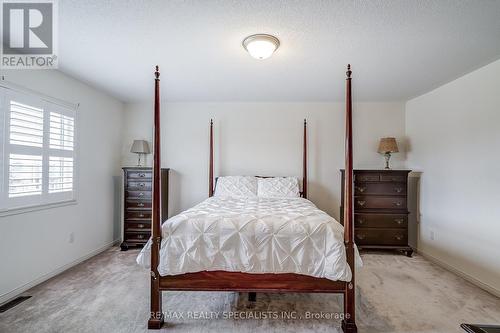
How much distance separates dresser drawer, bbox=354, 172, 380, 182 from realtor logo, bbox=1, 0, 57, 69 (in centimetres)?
366

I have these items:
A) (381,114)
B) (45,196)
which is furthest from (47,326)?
(381,114)

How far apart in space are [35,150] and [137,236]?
1.71 meters

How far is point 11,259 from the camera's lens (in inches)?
86.7

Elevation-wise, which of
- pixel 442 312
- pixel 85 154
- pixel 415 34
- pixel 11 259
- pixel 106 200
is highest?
pixel 415 34

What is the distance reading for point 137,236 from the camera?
A: 11.6ft

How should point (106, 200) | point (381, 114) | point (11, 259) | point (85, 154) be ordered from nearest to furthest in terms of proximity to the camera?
point (11, 259) → point (85, 154) → point (106, 200) → point (381, 114)

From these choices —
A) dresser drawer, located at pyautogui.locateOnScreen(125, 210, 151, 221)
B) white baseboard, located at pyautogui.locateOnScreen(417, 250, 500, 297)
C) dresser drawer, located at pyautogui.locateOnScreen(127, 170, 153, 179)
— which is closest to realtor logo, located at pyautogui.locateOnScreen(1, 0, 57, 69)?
dresser drawer, located at pyautogui.locateOnScreen(127, 170, 153, 179)

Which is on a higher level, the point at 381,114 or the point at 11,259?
the point at 381,114

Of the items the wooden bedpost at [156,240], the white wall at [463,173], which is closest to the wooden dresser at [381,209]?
the white wall at [463,173]

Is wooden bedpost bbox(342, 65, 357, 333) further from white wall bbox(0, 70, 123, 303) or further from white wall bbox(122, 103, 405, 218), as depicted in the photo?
white wall bbox(0, 70, 123, 303)

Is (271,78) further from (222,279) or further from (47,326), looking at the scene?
(47,326)

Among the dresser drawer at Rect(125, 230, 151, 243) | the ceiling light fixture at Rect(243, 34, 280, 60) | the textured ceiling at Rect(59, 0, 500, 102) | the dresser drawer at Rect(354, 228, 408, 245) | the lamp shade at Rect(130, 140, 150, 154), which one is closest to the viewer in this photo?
the textured ceiling at Rect(59, 0, 500, 102)

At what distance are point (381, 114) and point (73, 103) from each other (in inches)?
177

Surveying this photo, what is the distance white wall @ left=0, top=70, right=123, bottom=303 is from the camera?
224 centimetres
